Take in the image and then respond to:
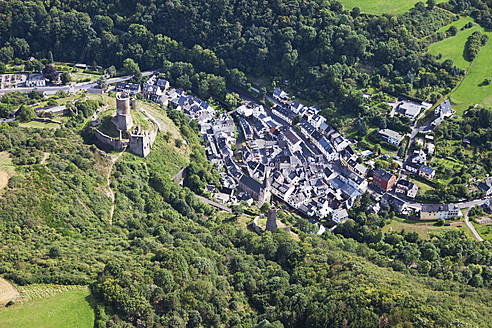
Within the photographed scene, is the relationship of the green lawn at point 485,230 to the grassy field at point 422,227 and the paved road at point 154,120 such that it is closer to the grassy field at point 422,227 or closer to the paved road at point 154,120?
the grassy field at point 422,227

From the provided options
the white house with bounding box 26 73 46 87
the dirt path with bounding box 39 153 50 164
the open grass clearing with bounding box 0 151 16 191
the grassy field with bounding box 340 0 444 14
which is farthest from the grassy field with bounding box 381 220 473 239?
the white house with bounding box 26 73 46 87

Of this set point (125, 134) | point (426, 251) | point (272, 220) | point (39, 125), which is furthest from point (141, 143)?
point (426, 251)

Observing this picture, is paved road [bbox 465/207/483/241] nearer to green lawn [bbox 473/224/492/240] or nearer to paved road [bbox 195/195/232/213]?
green lawn [bbox 473/224/492/240]

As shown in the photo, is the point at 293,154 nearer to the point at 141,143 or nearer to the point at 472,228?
the point at 141,143

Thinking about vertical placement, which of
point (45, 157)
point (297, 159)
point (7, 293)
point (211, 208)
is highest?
point (45, 157)

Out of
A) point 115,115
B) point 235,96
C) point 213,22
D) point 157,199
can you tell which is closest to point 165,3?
point 213,22
